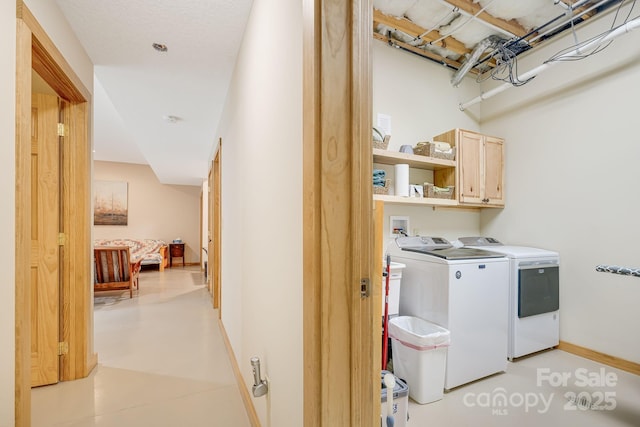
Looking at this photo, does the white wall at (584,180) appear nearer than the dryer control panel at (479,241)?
Yes

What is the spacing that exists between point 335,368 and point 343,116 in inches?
28.3

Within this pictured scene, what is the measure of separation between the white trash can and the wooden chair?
4.53 metres

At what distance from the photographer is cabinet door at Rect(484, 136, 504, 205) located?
10.1 feet

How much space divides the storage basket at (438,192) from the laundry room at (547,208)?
0.07 feet

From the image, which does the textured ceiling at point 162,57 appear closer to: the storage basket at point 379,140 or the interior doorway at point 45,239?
the interior doorway at point 45,239

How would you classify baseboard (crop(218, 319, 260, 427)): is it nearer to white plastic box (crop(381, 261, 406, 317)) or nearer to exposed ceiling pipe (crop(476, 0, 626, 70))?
white plastic box (crop(381, 261, 406, 317))

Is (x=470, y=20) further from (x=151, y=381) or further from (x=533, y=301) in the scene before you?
(x=151, y=381)

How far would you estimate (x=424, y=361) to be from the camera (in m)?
1.91

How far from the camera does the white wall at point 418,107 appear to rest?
2908 mm

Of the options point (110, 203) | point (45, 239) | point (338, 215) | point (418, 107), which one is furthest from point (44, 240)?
point (110, 203)

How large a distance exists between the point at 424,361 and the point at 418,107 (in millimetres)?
2547

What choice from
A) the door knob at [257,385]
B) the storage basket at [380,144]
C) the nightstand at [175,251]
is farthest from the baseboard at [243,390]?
the nightstand at [175,251]

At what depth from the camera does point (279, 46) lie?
117 centimetres

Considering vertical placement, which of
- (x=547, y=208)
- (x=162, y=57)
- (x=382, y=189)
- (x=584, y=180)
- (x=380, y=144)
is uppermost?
(x=162, y=57)
